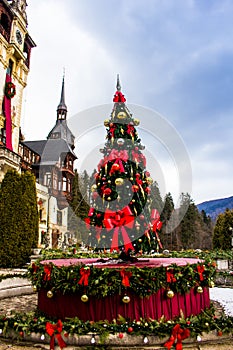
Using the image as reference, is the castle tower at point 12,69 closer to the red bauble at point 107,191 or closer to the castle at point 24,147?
the castle at point 24,147

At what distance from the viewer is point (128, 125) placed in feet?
24.7

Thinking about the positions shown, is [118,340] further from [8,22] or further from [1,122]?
[8,22]

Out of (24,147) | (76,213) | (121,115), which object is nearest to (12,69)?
(24,147)

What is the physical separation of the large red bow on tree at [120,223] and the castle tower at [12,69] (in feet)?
61.2

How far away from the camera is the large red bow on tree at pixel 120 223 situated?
6.38 metres

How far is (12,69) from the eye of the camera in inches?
1137

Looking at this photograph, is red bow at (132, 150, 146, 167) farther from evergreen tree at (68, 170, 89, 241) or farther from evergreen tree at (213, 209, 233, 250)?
evergreen tree at (68, 170, 89, 241)

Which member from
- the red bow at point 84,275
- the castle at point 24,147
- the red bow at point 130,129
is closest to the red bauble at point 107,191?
the red bow at point 130,129

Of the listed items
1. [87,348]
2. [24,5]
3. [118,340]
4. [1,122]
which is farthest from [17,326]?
[24,5]

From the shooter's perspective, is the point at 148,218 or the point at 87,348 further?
the point at 148,218

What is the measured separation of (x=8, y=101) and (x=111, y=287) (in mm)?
25715

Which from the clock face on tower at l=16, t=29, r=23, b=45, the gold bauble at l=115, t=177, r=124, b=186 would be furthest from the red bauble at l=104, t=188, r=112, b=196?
the clock face on tower at l=16, t=29, r=23, b=45

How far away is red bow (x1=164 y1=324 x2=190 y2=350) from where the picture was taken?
411cm

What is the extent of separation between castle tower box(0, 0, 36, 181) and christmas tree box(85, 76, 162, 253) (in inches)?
701
